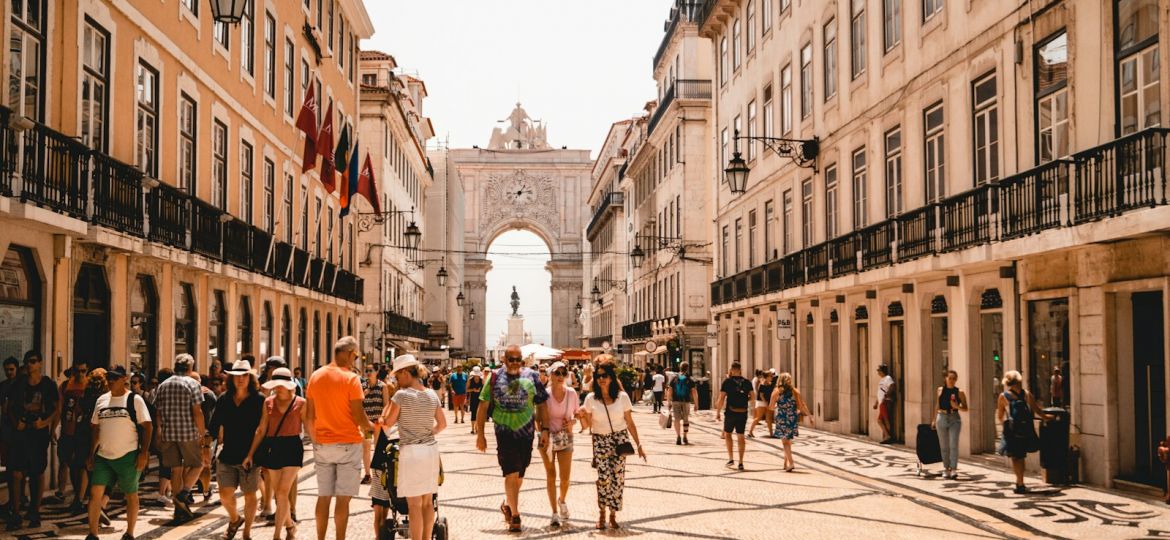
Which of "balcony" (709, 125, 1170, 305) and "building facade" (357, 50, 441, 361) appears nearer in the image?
"balcony" (709, 125, 1170, 305)

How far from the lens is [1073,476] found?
50.0ft

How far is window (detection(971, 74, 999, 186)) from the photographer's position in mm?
18031

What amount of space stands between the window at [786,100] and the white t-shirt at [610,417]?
19.5 metres

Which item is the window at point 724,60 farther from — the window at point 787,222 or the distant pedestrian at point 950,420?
the distant pedestrian at point 950,420

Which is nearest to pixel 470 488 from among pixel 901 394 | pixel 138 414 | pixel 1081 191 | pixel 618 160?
pixel 138 414

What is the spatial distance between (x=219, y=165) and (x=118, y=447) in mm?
13182

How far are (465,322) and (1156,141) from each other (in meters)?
99.3

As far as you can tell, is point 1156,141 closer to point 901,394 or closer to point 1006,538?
point 1006,538

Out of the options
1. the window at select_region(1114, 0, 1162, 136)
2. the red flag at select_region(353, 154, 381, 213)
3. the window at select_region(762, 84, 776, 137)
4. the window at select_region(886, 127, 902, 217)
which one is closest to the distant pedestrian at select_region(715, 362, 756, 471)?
the window at select_region(886, 127, 902, 217)

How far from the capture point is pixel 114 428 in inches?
421

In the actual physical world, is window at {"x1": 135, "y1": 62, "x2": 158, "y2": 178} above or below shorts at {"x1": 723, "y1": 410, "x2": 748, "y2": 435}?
above

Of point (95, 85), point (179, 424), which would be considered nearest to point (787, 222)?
point (95, 85)

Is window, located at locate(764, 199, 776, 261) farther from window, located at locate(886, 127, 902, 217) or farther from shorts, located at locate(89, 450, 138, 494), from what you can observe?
shorts, located at locate(89, 450, 138, 494)

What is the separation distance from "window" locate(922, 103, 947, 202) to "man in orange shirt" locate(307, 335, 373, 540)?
12875 mm
